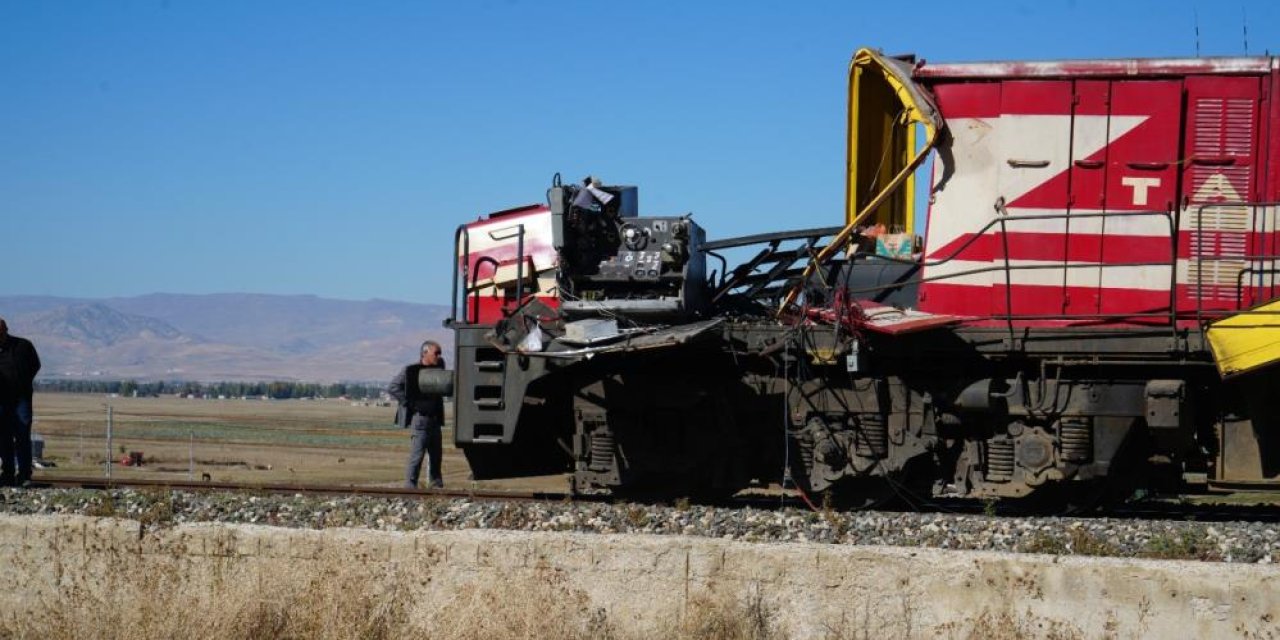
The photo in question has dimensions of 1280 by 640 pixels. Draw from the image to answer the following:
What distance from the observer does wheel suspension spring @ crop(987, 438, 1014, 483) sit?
1177 cm

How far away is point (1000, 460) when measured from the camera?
38.8 feet

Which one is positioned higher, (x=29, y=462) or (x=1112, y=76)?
(x=1112, y=76)

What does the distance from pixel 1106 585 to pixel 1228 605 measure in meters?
0.65

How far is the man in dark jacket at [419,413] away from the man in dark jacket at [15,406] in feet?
12.1

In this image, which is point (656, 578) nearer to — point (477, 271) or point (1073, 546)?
point (1073, 546)

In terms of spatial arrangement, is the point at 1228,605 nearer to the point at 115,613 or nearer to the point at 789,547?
the point at 789,547

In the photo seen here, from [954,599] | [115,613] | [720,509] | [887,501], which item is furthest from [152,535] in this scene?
[887,501]

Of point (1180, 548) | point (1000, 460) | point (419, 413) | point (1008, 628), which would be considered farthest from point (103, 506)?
point (1180, 548)

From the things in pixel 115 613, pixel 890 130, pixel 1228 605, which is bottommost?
Answer: pixel 115 613

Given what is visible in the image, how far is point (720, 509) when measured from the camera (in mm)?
11211

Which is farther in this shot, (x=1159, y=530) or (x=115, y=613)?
(x=1159, y=530)

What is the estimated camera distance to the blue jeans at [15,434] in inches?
550

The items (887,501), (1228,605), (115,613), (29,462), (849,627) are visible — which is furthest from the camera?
(29,462)

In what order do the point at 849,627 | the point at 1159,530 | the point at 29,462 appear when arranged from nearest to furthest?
1. the point at 849,627
2. the point at 1159,530
3. the point at 29,462
